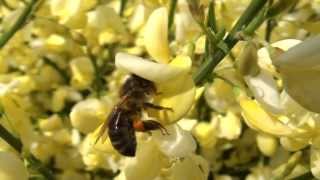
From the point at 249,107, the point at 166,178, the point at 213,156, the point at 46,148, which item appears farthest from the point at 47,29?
the point at 249,107

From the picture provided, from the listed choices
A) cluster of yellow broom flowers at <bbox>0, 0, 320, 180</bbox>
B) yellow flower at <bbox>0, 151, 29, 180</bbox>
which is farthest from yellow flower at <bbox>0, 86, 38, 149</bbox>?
yellow flower at <bbox>0, 151, 29, 180</bbox>

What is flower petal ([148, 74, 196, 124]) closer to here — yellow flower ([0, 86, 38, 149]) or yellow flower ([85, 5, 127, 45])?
yellow flower ([0, 86, 38, 149])

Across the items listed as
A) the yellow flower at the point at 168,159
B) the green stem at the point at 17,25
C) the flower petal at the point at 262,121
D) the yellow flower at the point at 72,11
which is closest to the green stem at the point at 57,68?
the yellow flower at the point at 72,11

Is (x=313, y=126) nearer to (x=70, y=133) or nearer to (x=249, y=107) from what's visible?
(x=249, y=107)

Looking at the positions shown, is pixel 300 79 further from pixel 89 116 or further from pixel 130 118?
pixel 89 116

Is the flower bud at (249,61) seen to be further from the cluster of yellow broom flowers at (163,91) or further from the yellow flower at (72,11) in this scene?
the yellow flower at (72,11)

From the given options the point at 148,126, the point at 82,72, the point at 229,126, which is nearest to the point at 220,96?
the point at 229,126
